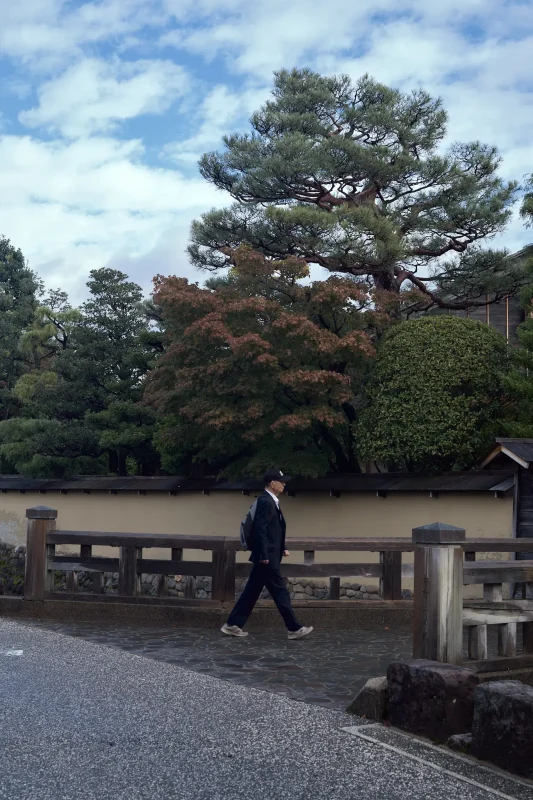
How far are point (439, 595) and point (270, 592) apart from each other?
285 cm

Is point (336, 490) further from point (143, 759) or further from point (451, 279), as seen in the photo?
point (143, 759)

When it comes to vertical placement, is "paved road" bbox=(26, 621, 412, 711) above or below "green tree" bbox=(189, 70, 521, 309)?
below

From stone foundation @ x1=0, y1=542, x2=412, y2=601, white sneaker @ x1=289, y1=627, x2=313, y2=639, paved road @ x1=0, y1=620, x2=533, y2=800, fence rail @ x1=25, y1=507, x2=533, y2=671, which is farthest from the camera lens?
stone foundation @ x1=0, y1=542, x2=412, y2=601

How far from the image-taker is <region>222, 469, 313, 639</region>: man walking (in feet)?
29.3

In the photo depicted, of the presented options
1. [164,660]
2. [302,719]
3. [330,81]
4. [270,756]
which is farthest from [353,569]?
[330,81]

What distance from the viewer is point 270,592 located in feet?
29.1

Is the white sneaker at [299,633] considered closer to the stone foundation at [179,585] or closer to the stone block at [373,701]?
the stone foundation at [179,585]

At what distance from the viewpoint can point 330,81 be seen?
85.9 feet

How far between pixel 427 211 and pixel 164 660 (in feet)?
64.9

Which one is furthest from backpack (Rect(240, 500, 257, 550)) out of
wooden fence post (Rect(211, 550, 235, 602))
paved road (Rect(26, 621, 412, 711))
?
wooden fence post (Rect(211, 550, 235, 602))

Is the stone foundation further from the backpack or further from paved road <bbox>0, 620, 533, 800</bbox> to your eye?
paved road <bbox>0, 620, 533, 800</bbox>

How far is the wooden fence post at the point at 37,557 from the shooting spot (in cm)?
1134

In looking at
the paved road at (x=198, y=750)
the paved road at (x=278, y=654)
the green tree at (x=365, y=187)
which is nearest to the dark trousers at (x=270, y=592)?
the paved road at (x=278, y=654)

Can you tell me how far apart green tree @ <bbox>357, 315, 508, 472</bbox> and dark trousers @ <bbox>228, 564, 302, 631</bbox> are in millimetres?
9937
